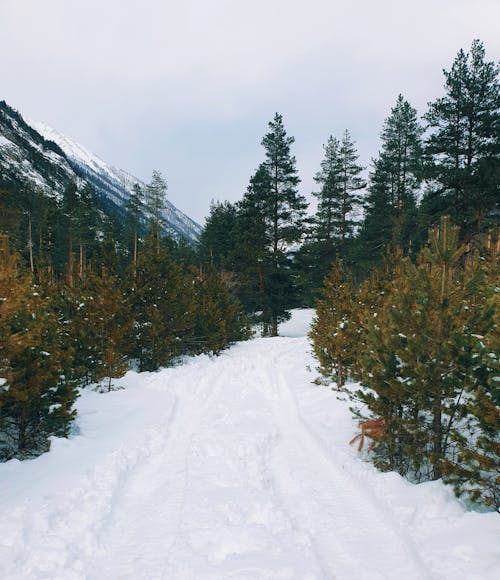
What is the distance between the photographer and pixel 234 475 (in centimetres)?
650

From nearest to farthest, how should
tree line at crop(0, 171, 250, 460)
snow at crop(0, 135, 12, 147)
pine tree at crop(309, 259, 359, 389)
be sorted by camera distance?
tree line at crop(0, 171, 250, 460), pine tree at crop(309, 259, 359, 389), snow at crop(0, 135, 12, 147)

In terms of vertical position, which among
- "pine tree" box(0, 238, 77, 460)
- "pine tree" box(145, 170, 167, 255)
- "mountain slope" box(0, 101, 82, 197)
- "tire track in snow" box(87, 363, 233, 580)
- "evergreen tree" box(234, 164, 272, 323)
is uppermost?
"mountain slope" box(0, 101, 82, 197)

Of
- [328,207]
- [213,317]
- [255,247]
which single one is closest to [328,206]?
[328,207]

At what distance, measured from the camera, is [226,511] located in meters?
5.27

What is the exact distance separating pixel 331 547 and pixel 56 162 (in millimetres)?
172384

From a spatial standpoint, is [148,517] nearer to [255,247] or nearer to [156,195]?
[255,247]

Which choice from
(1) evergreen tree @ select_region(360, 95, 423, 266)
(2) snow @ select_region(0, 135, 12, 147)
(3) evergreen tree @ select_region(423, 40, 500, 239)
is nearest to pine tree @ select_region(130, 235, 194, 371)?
(3) evergreen tree @ select_region(423, 40, 500, 239)

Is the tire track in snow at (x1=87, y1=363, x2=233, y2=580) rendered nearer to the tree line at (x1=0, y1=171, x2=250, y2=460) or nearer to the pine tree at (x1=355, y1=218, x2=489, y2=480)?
the tree line at (x1=0, y1=171, x2=250, y2=460)

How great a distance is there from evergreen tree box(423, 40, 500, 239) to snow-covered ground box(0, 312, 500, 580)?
48.7ft

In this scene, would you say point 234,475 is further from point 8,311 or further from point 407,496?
point 8,311

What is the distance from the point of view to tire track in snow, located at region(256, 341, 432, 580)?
13.4 feet

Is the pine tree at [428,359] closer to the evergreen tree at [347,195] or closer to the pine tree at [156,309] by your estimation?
the pine tree at [156,309]

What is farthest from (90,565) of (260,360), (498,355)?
(260,360)

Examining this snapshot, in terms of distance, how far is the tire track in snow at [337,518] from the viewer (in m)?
4.09
